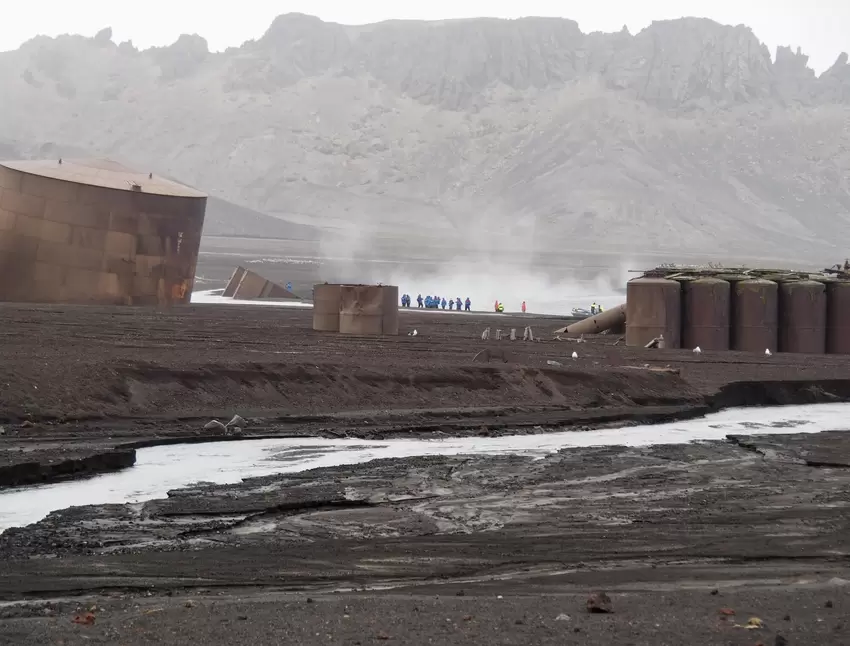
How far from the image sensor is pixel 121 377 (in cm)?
2538

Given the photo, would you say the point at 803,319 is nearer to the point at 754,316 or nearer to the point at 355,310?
the point at 754,316

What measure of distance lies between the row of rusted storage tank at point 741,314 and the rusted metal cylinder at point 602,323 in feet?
16.6

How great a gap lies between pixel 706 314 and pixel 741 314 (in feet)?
4.67

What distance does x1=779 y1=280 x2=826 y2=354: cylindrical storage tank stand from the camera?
45.6 metres

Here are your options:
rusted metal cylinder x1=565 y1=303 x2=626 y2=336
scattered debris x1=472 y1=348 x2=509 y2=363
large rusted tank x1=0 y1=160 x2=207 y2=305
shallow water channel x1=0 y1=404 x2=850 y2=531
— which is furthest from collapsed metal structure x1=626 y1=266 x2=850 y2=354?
large rusted tank x1=0 y1=160 x2=207 y2=305

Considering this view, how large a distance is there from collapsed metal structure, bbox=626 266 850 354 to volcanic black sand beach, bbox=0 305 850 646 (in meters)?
10.8

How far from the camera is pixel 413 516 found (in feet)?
52.4

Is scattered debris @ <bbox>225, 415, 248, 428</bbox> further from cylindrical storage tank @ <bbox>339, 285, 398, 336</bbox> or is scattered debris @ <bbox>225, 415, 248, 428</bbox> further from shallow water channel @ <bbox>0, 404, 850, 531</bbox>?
cylindrical storage tank @ <bbox>339, 285, 398, 336</bbox>

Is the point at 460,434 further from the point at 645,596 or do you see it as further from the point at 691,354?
the point at 691,354

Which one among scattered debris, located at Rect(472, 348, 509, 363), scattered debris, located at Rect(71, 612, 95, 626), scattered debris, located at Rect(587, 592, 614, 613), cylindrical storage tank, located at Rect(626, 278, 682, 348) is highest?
cylindrical storage tank, located at Rect(626, 278, 682, 348)

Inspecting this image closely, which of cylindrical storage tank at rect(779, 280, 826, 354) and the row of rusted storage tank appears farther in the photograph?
cylindrical storage tank at rect(779, 280, 826, 354)

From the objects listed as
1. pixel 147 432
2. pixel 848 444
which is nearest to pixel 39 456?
pixel 147 432

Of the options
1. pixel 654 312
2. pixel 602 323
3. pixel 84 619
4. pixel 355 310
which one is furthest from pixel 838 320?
pixel 84 619

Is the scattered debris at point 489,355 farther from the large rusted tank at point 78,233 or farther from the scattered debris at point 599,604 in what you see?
the scattered debris at point 599,604
